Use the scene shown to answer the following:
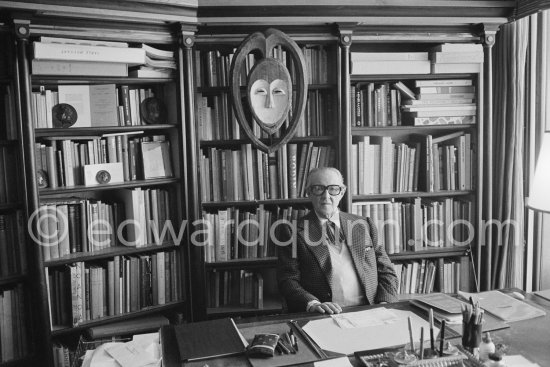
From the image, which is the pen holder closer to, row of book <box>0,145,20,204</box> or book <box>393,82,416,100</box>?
book <box>393,82,416,100</box>

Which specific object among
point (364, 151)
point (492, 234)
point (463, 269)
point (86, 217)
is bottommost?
point (463, 269)

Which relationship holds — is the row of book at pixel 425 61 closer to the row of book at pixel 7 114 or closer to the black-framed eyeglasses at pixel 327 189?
the black-framed eyeglasses at pixel 327 189

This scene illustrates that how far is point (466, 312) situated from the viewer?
1.70m

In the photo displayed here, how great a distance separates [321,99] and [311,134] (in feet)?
0.73

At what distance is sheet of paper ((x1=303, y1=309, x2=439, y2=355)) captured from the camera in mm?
1783

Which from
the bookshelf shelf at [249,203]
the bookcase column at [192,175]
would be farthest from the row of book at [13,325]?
the bookshelf shelf at [249,203]

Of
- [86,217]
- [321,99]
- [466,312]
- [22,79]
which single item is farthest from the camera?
[321,99]

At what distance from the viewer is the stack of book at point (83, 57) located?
271 cm

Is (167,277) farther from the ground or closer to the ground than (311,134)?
closer to the ground

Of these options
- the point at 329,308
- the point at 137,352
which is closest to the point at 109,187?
the point at 137,352

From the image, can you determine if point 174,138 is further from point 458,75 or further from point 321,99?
point 458,75

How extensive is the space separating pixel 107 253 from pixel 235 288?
81cm

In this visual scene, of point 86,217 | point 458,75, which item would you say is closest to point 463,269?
point 458,75

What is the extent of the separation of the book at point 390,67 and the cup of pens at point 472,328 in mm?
1835
